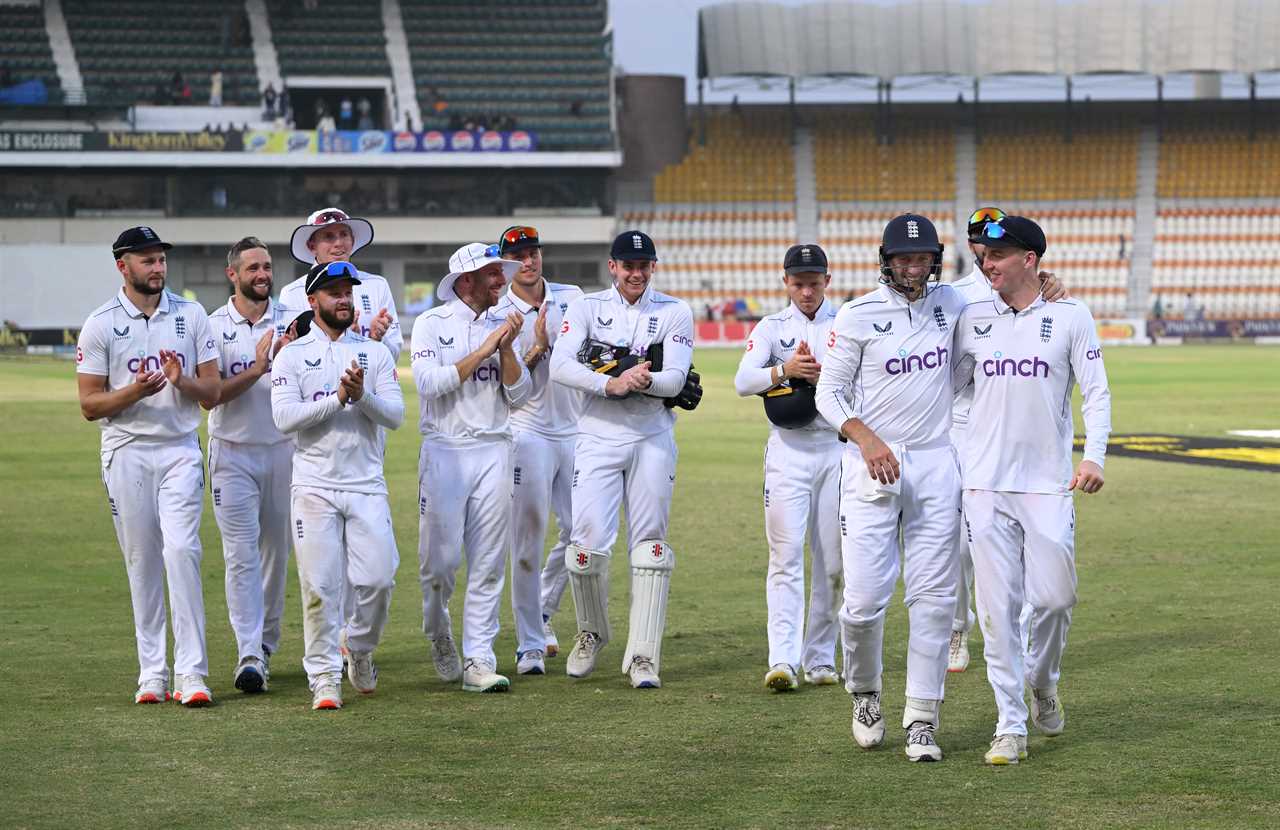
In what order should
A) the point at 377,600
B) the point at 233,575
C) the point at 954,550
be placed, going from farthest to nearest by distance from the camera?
the point at 233,575 < the point at 377,600 < the point at 954,550

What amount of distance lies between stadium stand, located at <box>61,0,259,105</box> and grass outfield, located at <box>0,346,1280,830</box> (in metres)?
45.3

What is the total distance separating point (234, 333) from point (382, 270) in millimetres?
49501

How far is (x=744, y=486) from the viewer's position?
1931 cm

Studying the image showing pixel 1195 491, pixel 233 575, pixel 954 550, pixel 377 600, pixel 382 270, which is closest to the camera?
pixel 954 550

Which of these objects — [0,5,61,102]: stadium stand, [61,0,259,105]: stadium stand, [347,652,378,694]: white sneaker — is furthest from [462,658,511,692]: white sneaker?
[61,0,259,105]: stadium stand

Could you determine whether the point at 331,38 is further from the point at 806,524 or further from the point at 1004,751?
the point at 1004,751

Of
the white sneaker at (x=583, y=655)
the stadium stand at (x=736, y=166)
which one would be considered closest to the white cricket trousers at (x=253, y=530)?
the white sneaker at (x=583, y=655)

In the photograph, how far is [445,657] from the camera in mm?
9320

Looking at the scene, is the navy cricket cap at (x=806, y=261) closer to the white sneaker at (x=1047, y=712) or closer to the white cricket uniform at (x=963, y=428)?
the white cricket uniform at (x=963, y=428)

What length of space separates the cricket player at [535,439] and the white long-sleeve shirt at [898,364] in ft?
7.62

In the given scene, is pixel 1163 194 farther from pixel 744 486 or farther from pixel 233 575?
pixel 233 575

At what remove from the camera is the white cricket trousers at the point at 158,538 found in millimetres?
8773

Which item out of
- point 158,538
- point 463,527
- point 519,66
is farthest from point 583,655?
point 519,66

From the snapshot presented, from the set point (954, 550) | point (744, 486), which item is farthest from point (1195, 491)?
point (954, 550)
